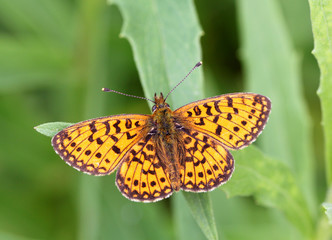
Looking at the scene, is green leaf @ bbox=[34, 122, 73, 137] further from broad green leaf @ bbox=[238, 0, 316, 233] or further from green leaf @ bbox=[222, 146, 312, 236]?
broad green leaf @ bbox=[238, 0, 316, 233]

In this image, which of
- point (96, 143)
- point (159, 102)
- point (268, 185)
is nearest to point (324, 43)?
point (268, 185)

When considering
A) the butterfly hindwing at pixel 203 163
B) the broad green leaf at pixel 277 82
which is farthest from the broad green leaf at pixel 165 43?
the broad green leaf at pixel 277 82

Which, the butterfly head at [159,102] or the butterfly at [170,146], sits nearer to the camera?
the butterfly at [170,146]

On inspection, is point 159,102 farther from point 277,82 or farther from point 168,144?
point 277,82

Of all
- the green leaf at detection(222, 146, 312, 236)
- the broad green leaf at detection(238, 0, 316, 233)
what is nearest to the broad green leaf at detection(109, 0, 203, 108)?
the green leaf at detection(222, 146, 312, 236)

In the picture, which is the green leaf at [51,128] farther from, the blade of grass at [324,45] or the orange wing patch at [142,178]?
the blade of grass at [324,45]

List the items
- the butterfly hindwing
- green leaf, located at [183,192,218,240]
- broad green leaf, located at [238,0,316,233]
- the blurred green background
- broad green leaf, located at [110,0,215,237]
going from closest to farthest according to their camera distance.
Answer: green leaf, located at [183,192,218,240] < the butterfly hindwing < broad green leaf, located at [110,0,215,237] < broad green leaf, located at [238,0,316,233] < the blurred green background

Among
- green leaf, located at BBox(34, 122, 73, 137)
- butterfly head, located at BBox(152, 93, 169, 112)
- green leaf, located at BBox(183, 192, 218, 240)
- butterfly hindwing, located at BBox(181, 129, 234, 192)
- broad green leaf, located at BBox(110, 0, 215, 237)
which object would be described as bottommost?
green leaf, located at BBox(183, 192, 218, 240)
